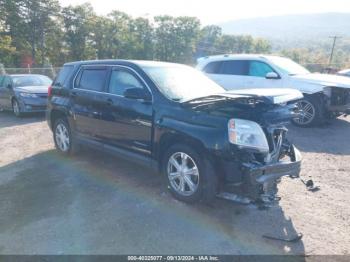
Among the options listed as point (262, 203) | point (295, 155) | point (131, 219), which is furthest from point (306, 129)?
point (131, 219)

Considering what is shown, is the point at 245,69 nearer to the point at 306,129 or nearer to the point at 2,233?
the point at 306,129

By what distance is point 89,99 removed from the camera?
591cm

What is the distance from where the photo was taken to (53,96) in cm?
702

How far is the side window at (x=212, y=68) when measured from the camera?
10.8 meters

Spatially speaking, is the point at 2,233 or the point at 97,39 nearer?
the point at 2,233

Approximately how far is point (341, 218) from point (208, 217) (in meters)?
1.63

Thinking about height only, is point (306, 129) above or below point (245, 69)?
below

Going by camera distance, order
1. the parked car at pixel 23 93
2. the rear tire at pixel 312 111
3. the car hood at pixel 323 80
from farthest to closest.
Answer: the parked car at pixel 23 93
the rear tire at pixel 312 111
the car hood at pixel 323 80

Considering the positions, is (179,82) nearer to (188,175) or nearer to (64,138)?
(188,175)

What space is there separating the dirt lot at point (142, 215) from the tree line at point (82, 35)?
30.7 metres

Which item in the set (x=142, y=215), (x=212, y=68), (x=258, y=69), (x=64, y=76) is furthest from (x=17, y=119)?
(x=142, y=215)

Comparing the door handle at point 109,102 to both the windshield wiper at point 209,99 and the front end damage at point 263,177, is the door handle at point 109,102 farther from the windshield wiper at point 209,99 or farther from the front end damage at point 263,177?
the front end damage at point 263,177

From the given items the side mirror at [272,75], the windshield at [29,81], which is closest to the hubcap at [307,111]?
the side mirror at [272,75]

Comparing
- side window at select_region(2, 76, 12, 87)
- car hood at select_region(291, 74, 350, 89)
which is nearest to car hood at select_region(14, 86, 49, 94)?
side window at select_region(2, 76, 12, 87)
